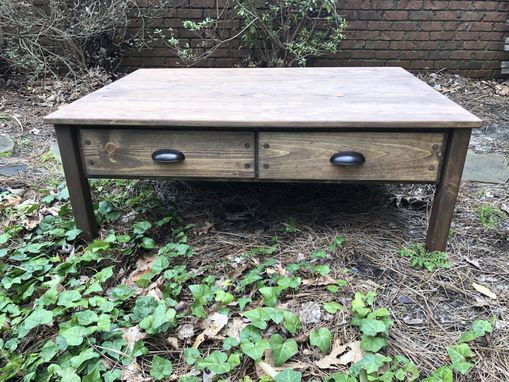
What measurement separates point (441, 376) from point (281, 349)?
45cm

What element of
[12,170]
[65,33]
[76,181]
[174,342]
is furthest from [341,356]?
[65,33]

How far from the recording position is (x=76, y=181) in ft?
5.75

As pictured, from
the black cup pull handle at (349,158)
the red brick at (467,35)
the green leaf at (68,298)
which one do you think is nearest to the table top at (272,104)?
the black cup pull handle at (349,158)

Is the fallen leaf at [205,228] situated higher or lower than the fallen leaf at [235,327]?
lower

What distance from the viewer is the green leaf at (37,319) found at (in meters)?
1.33

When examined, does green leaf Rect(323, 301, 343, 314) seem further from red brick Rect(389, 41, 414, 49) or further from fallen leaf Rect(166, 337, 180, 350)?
red brick Rect(389, 41, 414, 49)

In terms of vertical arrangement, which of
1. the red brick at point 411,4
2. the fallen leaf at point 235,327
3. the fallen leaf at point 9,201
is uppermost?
the red brick at point 411,4

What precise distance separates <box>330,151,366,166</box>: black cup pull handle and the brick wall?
2.95m

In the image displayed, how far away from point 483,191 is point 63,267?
2.08 m

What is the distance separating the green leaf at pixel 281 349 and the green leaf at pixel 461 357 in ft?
1.49

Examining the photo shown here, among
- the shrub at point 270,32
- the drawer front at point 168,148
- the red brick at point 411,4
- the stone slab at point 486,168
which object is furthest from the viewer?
the red brick at point 411,4

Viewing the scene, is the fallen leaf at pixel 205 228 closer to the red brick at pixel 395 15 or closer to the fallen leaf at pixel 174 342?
the fallen leaf at pixel 174 342

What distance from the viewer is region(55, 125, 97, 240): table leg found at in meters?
1.66

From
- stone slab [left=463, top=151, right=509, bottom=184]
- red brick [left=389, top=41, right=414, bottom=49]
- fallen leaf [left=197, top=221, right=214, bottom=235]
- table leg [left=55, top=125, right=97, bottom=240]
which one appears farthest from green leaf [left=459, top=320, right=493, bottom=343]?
red brick [left=389, top=41, right=414, bottom=49]
